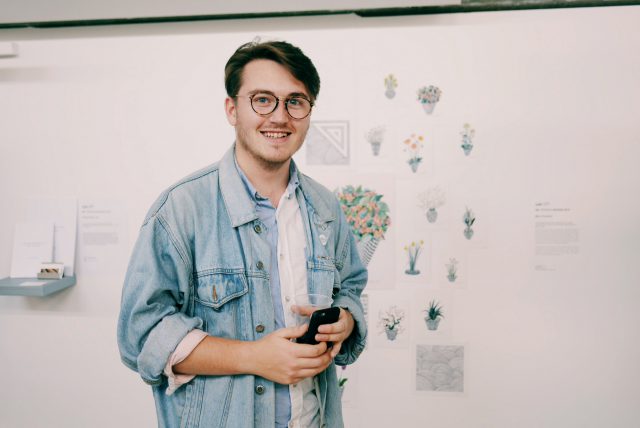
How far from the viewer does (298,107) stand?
1.14 metres

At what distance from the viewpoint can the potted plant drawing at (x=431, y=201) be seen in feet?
5.92

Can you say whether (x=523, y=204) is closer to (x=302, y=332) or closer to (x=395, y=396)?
(x=395, y=396)

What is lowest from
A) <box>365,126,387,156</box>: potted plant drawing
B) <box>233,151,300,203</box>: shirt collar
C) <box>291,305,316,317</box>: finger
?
<box>291,305,316,317</box>: finger

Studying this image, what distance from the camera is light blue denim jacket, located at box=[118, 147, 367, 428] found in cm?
93

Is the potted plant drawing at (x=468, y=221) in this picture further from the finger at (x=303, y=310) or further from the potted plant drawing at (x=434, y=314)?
the finger at (x=303, y=310)

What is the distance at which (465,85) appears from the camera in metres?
1.76

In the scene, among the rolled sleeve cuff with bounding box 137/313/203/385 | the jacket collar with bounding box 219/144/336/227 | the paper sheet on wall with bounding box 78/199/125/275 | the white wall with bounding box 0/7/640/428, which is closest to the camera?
Result: the rolled sleeve cuff with bounding box 137/313/203/385

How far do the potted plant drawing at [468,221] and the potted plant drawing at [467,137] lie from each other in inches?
10.6

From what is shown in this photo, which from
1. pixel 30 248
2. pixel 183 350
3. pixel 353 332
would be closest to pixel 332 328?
pixel 353 332

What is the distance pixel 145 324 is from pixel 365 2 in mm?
1472

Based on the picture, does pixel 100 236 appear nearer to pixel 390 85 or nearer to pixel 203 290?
pixel 203 290

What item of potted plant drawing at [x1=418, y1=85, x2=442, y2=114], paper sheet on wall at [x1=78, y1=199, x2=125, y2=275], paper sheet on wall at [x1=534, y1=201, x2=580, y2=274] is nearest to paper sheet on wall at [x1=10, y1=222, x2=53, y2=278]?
paper sheet on wall at [x1=78, y1=199, x2=125, y2=275]

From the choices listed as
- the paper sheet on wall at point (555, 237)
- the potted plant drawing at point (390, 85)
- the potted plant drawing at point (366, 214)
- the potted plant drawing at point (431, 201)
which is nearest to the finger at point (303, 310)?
the potted plant drawing at point (366, 214)

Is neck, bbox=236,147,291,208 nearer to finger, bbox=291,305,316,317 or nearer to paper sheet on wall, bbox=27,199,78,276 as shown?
finger, bbox=291,305,316,317
